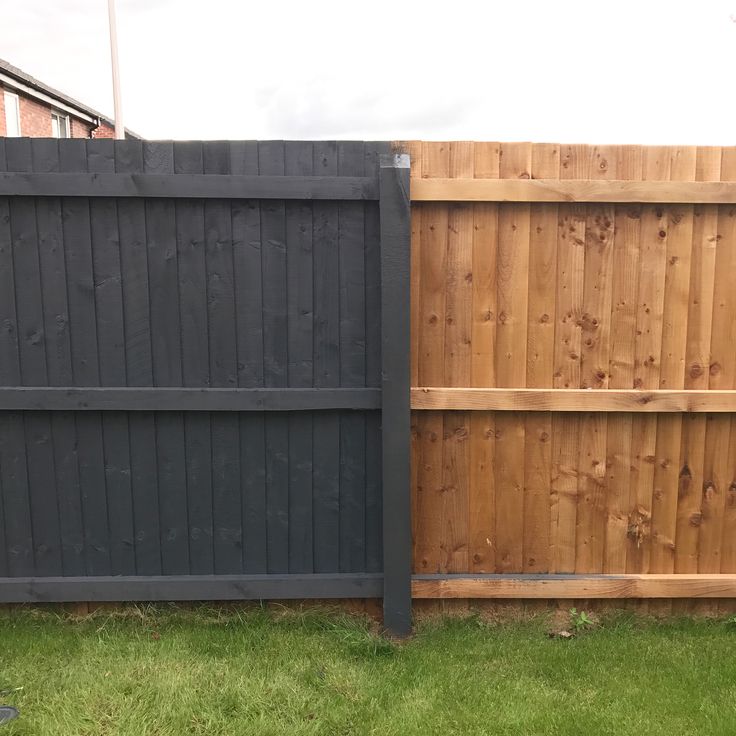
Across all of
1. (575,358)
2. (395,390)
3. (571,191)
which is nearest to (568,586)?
(575,358)

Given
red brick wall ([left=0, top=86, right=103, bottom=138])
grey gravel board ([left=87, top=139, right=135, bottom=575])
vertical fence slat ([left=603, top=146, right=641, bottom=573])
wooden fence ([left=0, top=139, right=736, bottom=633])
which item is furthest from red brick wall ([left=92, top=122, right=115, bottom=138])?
vertical fence slat ([left=603, top=146, right=641, bottom=573])

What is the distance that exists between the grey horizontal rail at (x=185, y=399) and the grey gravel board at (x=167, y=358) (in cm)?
8

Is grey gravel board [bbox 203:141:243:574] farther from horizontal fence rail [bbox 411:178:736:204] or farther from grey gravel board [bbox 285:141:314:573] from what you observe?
horizontal fence rail [bbox 411:178:736:204]

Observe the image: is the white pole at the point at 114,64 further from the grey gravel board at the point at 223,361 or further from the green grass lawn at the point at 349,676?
the green grass lawn at the point at 349,676

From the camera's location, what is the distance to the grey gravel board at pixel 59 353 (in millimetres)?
2934

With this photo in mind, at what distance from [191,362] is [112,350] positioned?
1.24ft

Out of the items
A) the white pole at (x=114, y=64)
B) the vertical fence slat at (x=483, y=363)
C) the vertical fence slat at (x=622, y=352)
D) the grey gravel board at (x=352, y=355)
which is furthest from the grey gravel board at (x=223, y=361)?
the white pole at (x=114, y=64)

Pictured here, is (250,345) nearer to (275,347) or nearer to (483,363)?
(275,347)

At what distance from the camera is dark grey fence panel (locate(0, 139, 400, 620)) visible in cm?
292

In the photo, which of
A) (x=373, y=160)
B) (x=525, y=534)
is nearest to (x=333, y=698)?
(x=525, y=534)

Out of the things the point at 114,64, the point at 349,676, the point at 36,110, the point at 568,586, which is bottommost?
the point at 349,676

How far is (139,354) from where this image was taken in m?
3.01

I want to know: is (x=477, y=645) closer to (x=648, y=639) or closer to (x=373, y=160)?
(x=648, y=639)

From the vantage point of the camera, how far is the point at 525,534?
3221mm
